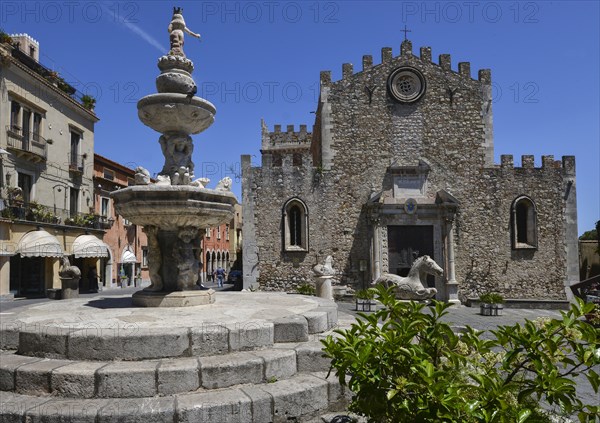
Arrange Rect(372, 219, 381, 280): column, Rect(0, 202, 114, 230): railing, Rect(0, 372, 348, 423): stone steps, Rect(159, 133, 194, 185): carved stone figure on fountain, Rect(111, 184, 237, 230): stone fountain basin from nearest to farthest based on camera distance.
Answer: Rect(0, 372, 348, 423): stone steps < Rect(111, 184, 237, 230): stone fountain basin < Rect(159, 133, 194, 185): carved stone figure on fountain < Rect(372, 219, 381, 280): column < Rect(0, 202, 114, 230): railing

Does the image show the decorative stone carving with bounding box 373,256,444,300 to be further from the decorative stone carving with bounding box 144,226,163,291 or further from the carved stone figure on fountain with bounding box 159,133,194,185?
the decorative stone carving with bounding box 144,226,163,291

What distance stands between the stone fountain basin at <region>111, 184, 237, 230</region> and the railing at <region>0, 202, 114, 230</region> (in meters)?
18.4

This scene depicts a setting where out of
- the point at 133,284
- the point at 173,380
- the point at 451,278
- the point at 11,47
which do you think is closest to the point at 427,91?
the point at 451,278

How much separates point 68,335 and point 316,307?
3.71m

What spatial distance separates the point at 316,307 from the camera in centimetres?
708

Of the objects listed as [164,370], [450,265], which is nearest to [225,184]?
[164,370]

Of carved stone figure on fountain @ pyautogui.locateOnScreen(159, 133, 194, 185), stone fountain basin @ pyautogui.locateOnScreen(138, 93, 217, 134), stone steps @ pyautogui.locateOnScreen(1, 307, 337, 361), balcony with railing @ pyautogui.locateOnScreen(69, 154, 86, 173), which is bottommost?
stone steps @ pyautogui.locateOnScreen(1, 307, 337, 361)

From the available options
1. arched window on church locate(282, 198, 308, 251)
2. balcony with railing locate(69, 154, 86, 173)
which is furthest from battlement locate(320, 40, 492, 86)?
balcony with railing locate(69, 154, 86, 173)

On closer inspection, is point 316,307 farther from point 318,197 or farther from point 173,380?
point 318,197

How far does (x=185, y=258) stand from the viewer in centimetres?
693

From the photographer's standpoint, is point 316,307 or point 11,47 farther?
point 11,47

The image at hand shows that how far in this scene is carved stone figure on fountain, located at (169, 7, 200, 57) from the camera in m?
7.75

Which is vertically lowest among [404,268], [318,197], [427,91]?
[404,268]

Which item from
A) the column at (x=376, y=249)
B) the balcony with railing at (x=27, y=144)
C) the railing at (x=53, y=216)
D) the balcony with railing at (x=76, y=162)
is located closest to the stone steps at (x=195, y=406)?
the column at (x=376, y=249)
